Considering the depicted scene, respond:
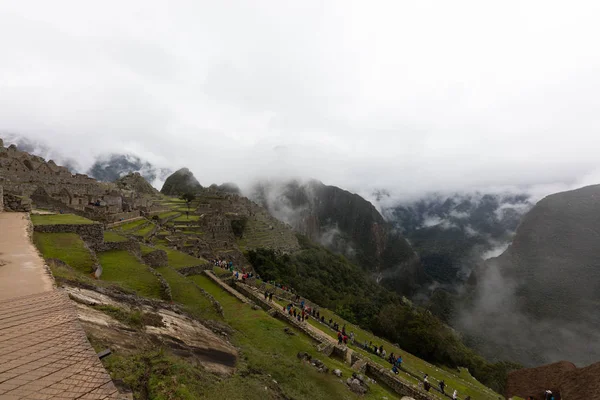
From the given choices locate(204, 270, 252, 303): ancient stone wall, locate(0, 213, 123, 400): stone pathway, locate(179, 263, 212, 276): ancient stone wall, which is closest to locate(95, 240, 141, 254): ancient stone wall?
locate(179, 263, 212, 276): ancient stone wall

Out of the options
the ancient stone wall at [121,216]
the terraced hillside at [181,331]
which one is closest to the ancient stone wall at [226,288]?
the terraced hillside at [181,331]

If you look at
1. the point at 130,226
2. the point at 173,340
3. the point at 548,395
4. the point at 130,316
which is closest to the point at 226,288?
the point at 173,340

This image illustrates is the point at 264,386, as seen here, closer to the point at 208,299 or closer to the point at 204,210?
the point at 208,299

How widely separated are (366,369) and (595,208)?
391 ft

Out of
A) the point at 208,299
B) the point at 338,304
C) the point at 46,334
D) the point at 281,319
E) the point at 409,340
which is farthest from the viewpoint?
the point at 338,304

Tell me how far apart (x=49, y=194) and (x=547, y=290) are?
4253 inches

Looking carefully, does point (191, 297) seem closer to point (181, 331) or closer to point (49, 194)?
point (181, 331)

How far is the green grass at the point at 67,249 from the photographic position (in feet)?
42.4

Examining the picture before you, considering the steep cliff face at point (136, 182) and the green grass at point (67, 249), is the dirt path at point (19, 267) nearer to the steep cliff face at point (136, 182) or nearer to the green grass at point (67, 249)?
the green grass at point (67, 249)

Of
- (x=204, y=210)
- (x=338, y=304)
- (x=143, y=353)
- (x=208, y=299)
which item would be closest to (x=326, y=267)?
(x=338, y=304)

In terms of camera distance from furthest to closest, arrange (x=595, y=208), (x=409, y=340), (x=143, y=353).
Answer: (x=595, y=208)
(x=409, y=340)
(x=143, y=353)

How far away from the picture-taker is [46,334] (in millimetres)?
4676

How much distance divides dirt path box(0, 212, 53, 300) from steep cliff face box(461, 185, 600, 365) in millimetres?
80445

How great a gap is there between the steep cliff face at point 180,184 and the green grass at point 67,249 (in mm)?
91783
